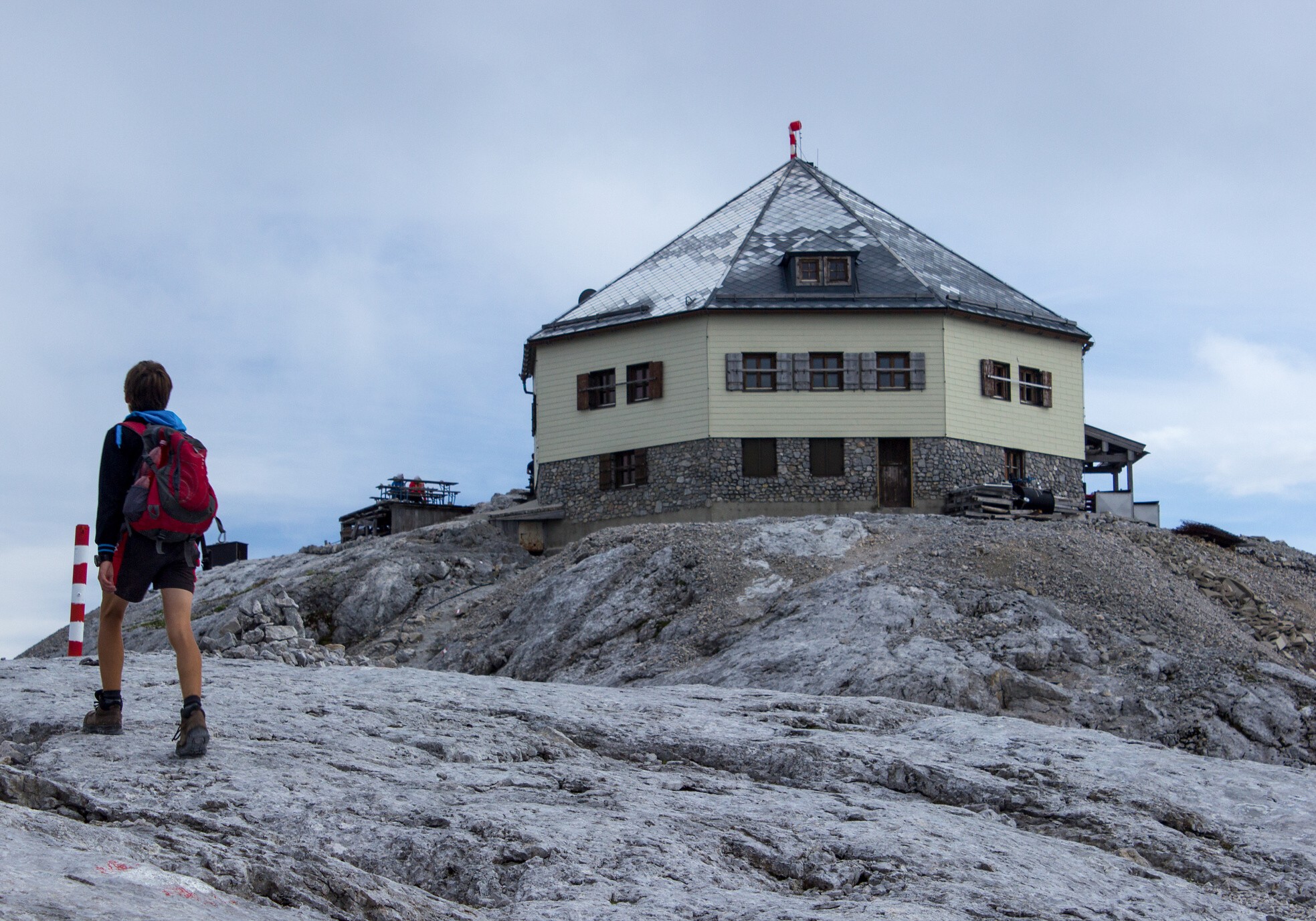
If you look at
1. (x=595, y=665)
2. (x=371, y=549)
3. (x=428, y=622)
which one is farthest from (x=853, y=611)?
(x=371, y=549)

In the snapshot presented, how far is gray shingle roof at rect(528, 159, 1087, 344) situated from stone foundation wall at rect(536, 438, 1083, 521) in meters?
3.69

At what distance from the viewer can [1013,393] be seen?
35969 mm

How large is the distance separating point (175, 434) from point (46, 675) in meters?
3.81

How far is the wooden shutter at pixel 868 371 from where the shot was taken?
34344 millimetres

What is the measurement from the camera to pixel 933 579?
22719mm

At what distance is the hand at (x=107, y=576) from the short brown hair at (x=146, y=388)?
96 centimetres

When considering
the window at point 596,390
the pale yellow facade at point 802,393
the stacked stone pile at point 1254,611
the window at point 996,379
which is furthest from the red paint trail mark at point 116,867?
the window at point 996,379

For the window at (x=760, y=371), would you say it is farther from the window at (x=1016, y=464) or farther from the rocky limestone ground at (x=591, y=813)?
the rocky limestone ground at (x=591, y=813)

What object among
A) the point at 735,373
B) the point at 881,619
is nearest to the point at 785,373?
the point at 735,373

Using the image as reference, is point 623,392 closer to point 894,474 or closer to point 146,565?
point 894,474

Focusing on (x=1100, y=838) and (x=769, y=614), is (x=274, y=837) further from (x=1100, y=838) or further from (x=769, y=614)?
(x=769, y=614)

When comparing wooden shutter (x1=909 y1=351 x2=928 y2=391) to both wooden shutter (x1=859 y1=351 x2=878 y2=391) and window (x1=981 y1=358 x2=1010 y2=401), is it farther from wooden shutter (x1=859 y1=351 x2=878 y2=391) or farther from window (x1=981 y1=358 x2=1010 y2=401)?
window (x1=981 y1=358 x2=1010 y2=401)

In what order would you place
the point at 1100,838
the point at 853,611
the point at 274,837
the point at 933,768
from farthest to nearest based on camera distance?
the point at 853,611
the point at 933,768
the point at 1100,838
the point at 274,837

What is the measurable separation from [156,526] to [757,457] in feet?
88.1
